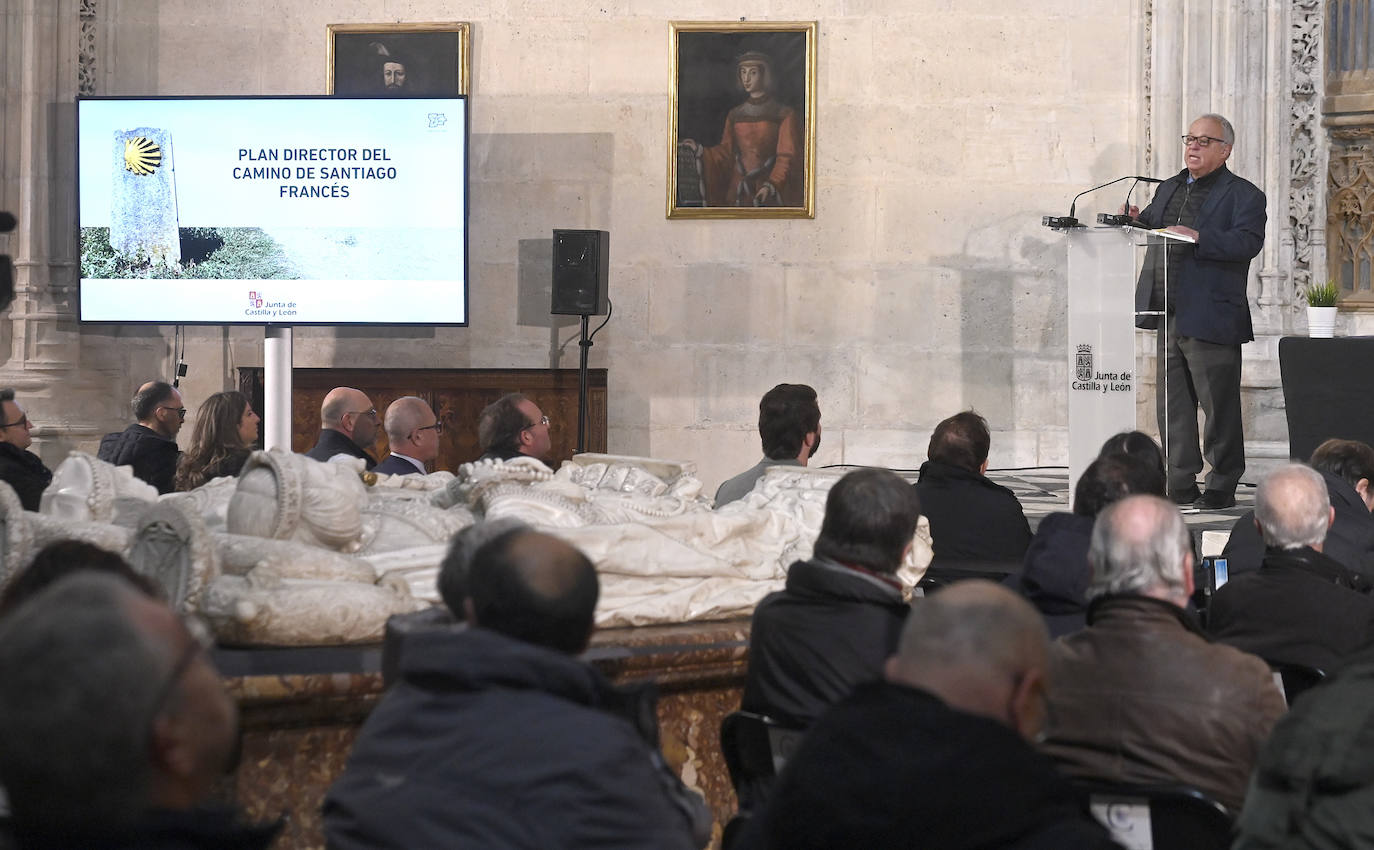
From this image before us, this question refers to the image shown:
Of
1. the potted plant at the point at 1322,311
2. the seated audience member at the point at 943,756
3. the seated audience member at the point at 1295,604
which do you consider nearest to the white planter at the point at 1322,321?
the potted plant at the point at 1322,311

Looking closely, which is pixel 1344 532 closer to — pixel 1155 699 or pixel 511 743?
pixel 1155 699

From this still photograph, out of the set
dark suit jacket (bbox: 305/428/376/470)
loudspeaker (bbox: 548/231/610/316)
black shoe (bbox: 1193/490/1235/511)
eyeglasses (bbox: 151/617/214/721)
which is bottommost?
black shoe (bbox: 1193/490/1235/511)

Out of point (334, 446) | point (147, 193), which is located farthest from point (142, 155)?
point (334, 446)

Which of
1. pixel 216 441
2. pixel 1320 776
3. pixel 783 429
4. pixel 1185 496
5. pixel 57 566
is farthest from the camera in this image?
pixel 1185 496

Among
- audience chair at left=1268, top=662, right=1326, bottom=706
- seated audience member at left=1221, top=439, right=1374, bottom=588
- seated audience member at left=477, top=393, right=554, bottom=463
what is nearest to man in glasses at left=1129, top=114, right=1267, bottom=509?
seated audience member at left=1221, top=439, right=1374, bottom=588

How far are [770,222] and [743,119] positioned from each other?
0.62 meters

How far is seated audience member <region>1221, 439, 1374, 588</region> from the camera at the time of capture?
171 inches

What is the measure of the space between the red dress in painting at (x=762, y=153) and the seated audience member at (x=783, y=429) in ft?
14.1

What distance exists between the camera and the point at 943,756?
5.82 feet

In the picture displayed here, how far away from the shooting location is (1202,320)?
277 inches

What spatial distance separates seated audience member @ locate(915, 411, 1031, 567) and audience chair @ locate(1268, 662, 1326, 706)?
4.72 feet

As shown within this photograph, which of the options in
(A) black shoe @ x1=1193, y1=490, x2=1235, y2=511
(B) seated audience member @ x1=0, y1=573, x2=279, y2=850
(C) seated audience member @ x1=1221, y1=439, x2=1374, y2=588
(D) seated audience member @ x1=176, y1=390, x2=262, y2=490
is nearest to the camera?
(B) seated audience member @ x1=0, y1=573, x2=279, y2=850

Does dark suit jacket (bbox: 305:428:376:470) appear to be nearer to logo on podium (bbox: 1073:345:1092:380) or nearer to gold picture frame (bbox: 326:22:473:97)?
logo on podium (bbox: 1073:345:1092:380)

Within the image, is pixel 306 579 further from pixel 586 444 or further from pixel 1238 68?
pixel 1238 68
